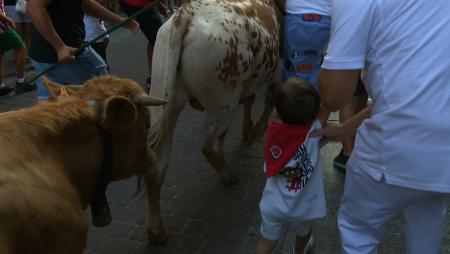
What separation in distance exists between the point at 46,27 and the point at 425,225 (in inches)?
101

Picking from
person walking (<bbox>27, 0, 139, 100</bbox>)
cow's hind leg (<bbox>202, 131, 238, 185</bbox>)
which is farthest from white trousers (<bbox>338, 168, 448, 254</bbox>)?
person walking (<bbox>27, 0, 139, 100</bbox>)

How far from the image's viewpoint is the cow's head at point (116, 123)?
7.14 ft

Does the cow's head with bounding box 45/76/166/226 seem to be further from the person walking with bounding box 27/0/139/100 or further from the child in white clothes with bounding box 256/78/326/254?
the person walking with bounding box 27/0/139/100

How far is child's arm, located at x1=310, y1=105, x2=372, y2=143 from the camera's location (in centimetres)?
257

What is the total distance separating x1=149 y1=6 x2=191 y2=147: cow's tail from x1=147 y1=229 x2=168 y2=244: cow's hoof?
609mm

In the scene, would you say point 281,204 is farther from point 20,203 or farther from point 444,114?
point 20,203

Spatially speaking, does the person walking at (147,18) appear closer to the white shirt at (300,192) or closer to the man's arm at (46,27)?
the man's arm at (46,27)

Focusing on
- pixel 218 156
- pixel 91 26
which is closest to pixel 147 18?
pixel 91 26

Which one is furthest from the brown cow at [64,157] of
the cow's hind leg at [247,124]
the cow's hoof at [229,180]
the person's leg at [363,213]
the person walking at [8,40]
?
the person walking at [8,40]

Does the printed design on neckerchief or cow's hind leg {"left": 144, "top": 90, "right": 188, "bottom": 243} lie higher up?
the printed design on neckerchief

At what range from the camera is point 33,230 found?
5.80ft

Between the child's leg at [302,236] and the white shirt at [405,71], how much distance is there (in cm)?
101

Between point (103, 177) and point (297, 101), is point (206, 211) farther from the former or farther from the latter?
point (103, 177)

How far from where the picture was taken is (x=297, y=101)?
275 cm
